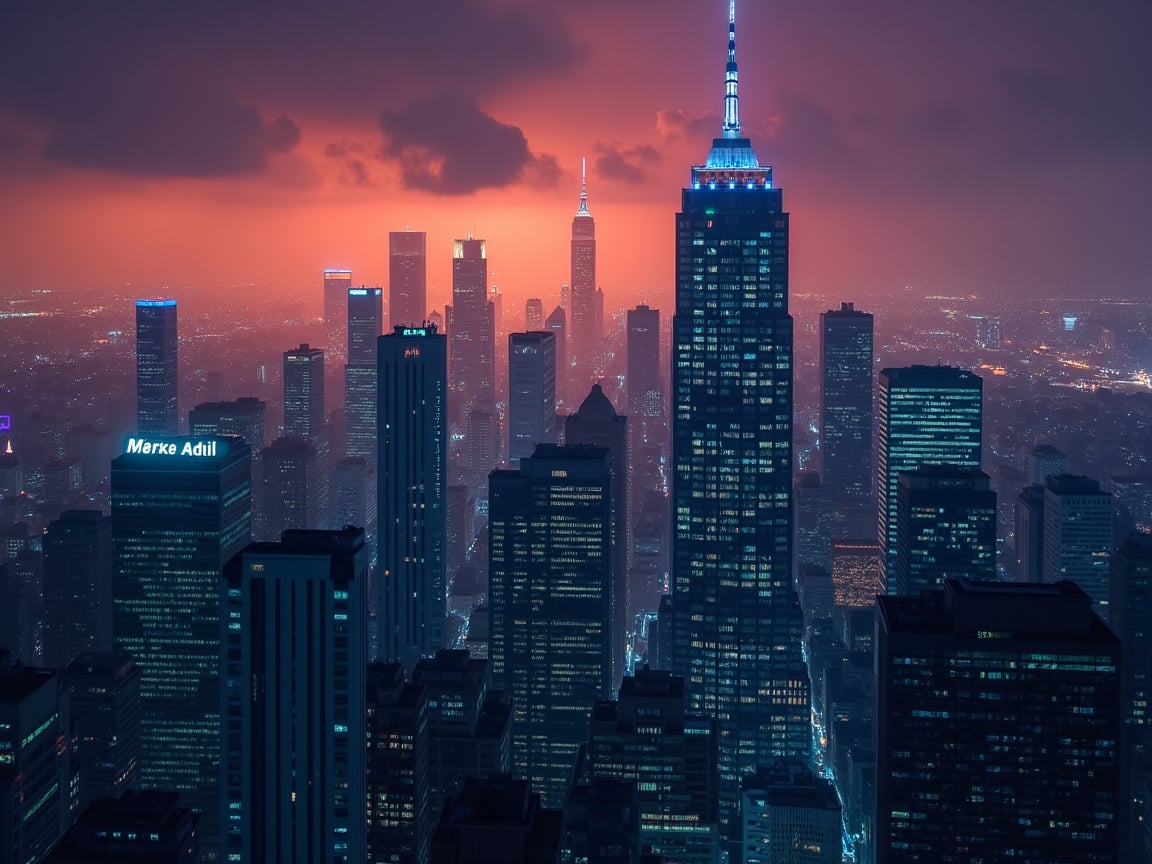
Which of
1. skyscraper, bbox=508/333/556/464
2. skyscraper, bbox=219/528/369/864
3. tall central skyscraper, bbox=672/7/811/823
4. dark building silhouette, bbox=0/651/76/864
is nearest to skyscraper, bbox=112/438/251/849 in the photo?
dark building silhouette, bbox=0/651/76/864

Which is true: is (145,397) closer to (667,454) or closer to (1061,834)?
(667,454)

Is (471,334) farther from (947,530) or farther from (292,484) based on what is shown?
(947,530)

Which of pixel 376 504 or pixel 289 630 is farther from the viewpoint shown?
pixel 376 504

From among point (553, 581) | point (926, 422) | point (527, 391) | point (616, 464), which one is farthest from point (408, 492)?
point (926, 422)

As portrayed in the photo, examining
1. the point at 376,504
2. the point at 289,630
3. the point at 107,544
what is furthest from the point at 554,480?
the point at 289,630

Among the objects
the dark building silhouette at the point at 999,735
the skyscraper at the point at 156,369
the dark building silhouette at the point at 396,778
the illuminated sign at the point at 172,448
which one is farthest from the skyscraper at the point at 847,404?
the dark building silhouette at the point at 999,735

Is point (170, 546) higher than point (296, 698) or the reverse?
higher
